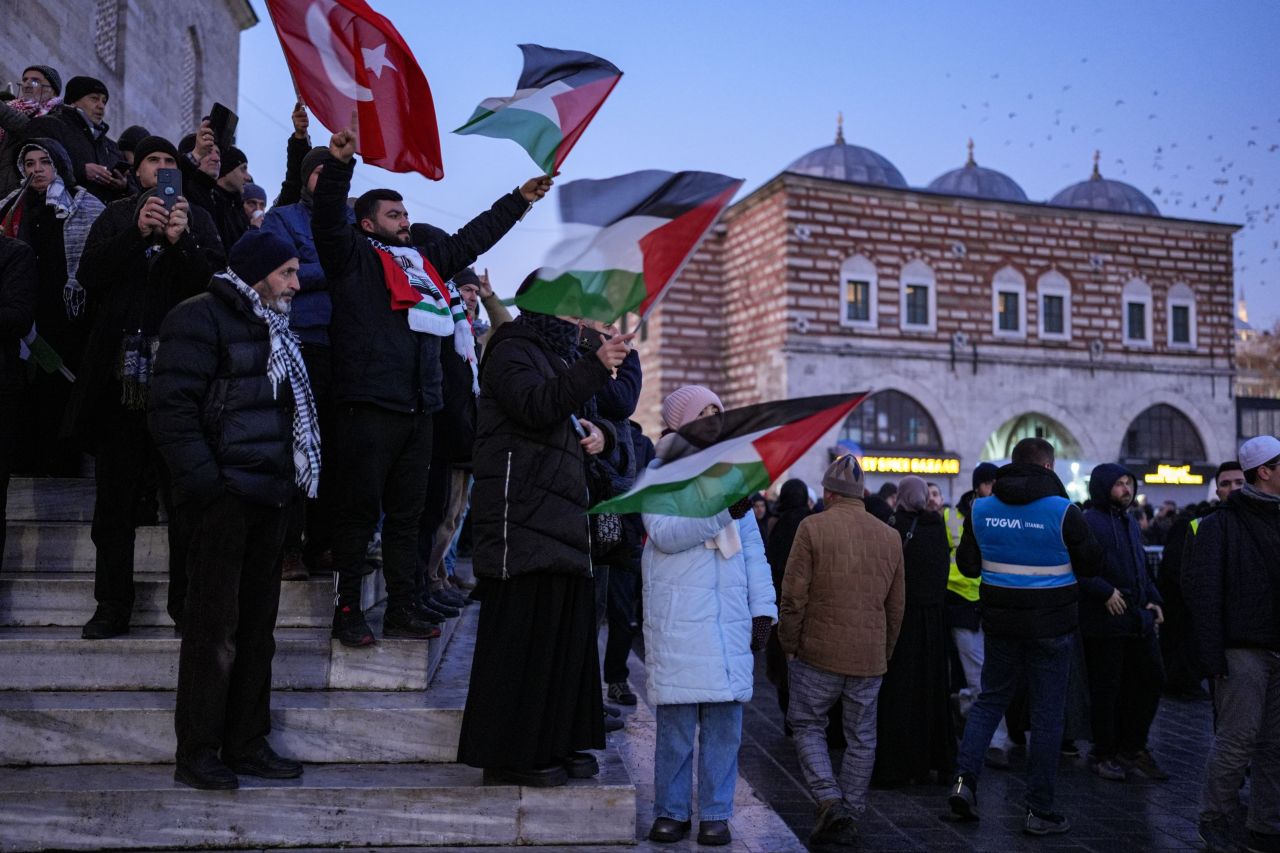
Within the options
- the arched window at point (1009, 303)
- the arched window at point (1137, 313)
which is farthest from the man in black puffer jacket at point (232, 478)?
the arched window at point (1137, 313)

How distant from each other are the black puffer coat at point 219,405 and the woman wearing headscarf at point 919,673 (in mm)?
4003

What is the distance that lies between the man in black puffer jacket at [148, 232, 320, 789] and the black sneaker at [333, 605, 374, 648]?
0.53 meters

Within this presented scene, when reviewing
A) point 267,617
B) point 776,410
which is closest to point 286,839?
point 267,617

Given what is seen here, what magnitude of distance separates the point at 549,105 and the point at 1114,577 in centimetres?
443

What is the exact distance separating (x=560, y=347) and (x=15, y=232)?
350 centimetres

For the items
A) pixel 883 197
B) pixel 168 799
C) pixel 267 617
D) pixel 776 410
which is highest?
pixel 883 197

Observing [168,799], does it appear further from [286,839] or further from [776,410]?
[776,410]

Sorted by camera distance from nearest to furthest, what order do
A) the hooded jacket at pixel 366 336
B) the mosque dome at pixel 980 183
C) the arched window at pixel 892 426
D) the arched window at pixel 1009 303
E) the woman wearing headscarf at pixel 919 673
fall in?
the hooded jacket at pixel 366 336 < the woman wearing headscarf at pixel 919 673 < the arched window at pixel 892 426 < the arched window at pixel 1009 303 < the mosque dome at pixel 980 183

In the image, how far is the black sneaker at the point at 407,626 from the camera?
200 inches

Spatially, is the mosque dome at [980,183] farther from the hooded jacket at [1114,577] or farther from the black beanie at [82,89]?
the black beanie at [82,89]

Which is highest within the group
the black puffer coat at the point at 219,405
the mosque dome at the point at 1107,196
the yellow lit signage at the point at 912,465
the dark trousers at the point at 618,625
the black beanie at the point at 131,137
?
the mosque dome at the point at 1107,196

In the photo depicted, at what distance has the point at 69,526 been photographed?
5.76m

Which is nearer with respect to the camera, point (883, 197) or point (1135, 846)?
point (1135, 846)

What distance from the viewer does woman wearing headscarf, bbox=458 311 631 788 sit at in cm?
430
